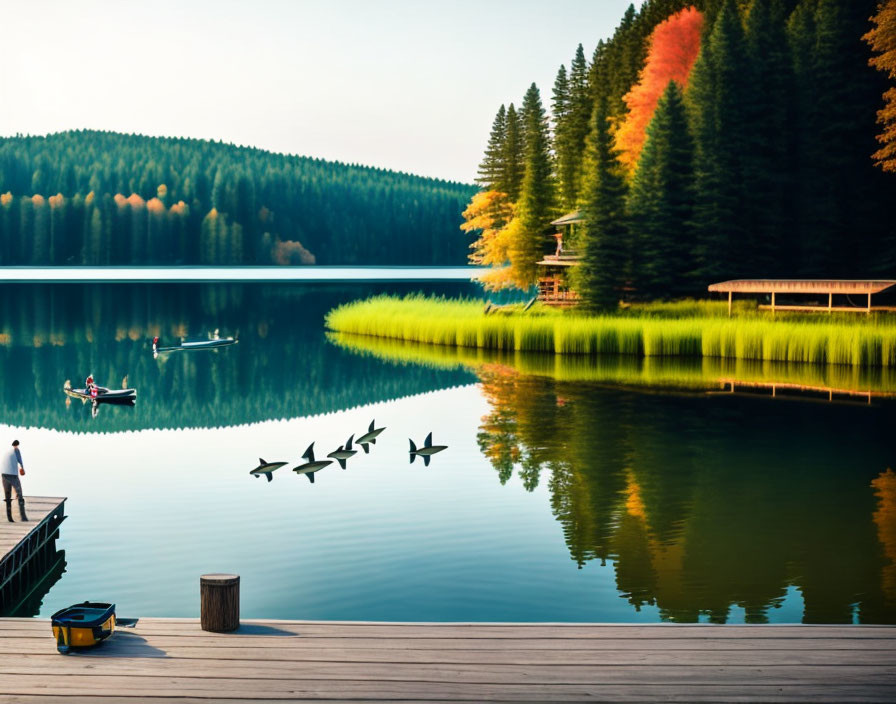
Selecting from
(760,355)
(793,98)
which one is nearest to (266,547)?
(760,355)

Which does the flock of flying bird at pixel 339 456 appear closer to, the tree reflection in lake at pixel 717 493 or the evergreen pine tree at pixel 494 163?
the tree reflection in lake at pixel 717 493

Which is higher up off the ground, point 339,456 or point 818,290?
point 818,290

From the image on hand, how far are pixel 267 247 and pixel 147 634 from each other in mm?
162588

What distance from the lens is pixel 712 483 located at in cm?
2042

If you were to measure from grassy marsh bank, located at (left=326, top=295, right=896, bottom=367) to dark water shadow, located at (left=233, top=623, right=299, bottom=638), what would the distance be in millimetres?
34209

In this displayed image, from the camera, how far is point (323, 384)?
40406mm

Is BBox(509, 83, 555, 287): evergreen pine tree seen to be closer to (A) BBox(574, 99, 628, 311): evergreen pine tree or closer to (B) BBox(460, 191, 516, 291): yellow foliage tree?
(B) BBox(460, 191, 516, 291): yellow foliage tree

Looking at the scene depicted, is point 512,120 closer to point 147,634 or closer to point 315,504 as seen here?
point 315,504

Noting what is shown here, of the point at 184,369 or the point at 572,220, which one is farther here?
the point at 572,220

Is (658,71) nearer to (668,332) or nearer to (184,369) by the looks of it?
(668,332)

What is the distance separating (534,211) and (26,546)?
53127 millimetres

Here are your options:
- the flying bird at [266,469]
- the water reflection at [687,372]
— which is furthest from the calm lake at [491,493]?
the flying bird at [266,469]

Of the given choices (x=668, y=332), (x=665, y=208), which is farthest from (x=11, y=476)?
(x=665, y=208)

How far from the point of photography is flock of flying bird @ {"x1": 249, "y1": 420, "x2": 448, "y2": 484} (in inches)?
862
